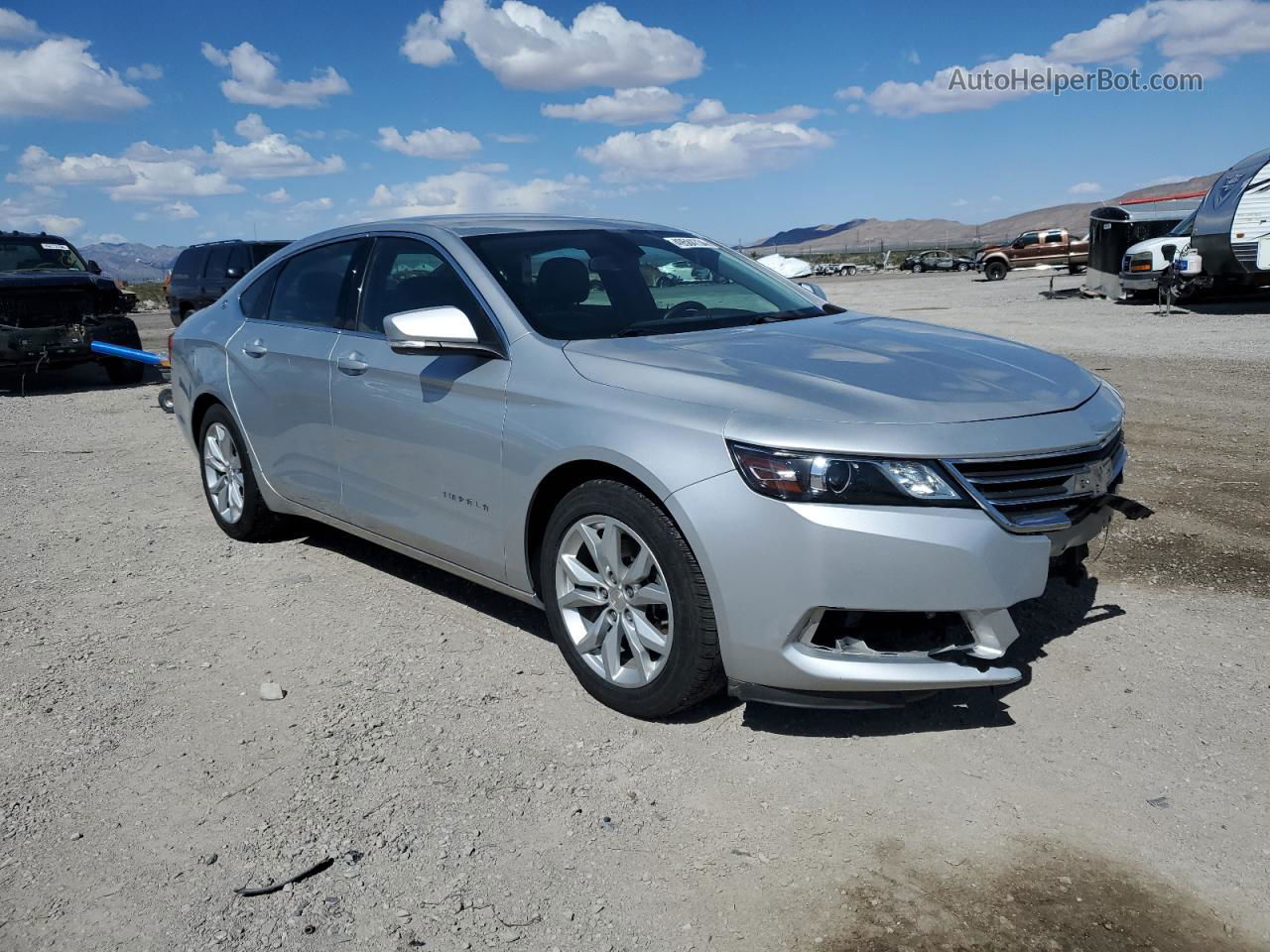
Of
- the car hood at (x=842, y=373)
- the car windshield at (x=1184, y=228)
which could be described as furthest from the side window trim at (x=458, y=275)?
the car windshield at (x=1184, y=228)

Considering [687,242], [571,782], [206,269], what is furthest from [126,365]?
[571,782]

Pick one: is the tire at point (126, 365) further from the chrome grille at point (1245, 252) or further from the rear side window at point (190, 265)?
the chrome grille at point (1245, 252)

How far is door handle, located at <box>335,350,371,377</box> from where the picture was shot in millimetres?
4680

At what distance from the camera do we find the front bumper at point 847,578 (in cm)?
313

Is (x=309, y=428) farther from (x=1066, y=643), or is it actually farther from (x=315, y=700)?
(x=1066, y=643)

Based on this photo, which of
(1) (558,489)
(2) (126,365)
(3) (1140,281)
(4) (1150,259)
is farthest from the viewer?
(3) (1140,281)

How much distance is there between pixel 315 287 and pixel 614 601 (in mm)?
2508

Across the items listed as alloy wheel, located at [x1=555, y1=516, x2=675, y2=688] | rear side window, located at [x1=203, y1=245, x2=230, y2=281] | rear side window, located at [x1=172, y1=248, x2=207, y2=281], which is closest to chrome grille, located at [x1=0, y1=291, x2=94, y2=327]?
rear side window, located at [x1=203, y1=245, x2=230, y2=281]

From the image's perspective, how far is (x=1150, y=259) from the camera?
65.9ft

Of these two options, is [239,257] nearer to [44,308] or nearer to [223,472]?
[44,308]

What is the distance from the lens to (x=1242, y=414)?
857cm

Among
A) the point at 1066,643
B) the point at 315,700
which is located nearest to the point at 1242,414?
the point at 1066,643

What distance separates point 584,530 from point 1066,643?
1.97m

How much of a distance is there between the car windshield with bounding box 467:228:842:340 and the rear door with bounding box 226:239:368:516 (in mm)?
959
